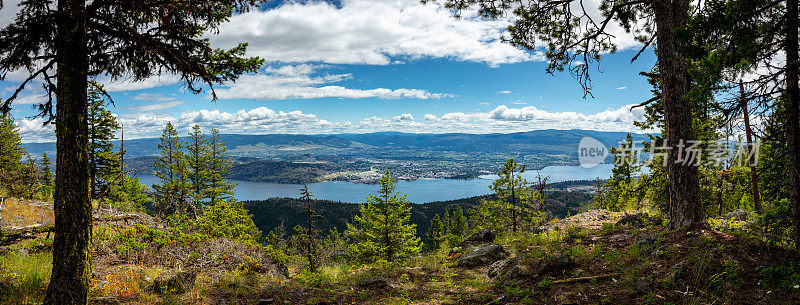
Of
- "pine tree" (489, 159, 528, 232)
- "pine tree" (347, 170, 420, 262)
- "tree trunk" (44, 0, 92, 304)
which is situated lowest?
"pine tree" (347, 170, 420, 262)

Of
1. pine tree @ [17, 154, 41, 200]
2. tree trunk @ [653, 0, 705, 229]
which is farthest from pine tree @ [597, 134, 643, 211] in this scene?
pine tree @ [17, 154, 41, 200]

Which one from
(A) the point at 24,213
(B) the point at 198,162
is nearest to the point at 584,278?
(A) the point at 24,213

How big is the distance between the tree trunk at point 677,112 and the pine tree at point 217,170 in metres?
30.5

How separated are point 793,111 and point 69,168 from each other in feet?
34.8

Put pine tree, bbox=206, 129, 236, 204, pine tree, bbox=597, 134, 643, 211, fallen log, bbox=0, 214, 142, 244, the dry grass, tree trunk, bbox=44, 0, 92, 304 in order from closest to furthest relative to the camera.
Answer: tree trunk, bbox=44, 0, 92, 304 → fallen log, bbox=0, 214, 142, 244 → the dry grass → pine tree, bbox=597, 134, 643, 211 → pine tree, bbox=206, 129, 236, 204

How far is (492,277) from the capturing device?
21.7 feet

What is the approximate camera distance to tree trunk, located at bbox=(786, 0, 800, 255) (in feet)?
14.1

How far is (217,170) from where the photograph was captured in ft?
98.4

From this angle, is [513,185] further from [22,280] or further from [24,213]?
[24,213]

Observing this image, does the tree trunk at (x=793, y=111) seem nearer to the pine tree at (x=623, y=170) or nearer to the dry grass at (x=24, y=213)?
the dry grass at (x=24, y=213)

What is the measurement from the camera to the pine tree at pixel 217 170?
93.1 ft

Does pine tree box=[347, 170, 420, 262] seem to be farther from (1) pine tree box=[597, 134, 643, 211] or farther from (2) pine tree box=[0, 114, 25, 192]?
(2) pine tree box=[0, 114, 25, 192]

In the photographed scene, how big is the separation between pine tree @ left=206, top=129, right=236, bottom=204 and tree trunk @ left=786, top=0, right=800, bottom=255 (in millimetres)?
31929

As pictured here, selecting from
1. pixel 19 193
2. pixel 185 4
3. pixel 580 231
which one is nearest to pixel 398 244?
pixel 580 231
